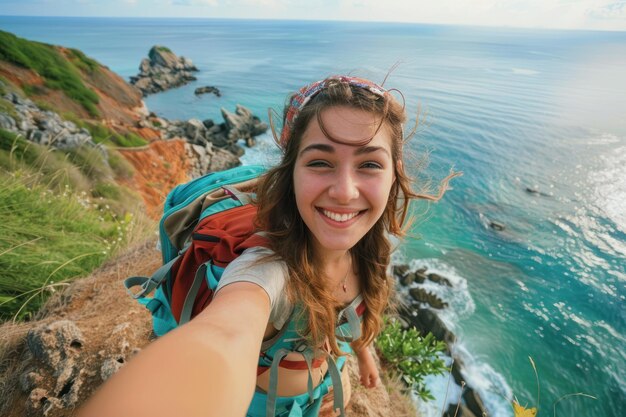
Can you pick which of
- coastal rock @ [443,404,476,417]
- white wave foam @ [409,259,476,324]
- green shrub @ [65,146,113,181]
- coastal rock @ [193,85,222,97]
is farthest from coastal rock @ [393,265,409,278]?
coastal rock @ [193,85,222,97]

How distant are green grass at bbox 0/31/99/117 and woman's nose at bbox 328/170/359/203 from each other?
2505 centimetres

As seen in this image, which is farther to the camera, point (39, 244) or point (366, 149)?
point (39, 244)

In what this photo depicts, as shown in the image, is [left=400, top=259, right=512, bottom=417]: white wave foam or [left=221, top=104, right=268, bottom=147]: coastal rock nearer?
[left=400, top=259, right=512, bottom=417]: white wave foam

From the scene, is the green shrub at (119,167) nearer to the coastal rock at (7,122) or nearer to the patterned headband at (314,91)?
the coastal rock at (7,122)

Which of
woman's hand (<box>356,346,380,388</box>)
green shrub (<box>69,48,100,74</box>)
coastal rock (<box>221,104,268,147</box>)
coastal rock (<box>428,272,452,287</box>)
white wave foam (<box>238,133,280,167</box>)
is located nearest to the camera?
woman's hand (<box>356,346,380,388</box>)

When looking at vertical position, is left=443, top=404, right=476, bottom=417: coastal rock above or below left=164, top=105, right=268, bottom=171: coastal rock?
above

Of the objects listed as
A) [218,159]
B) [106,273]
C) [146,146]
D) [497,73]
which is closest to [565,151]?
[218,159]

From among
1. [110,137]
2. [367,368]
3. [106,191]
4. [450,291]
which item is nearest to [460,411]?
[450,291]

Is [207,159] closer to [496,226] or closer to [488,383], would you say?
[496,226]

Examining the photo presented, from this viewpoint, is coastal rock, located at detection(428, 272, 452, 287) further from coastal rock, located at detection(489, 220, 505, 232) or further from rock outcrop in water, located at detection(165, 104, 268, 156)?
rock outcrop in water, located at detection(165, 104, 268, 156)

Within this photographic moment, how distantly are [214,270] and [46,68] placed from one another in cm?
2860

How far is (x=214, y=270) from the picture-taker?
4.99 ft

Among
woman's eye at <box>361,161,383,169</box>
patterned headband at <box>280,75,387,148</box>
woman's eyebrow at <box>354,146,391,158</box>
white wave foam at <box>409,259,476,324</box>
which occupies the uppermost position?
patterned headband at <box>280,75,387,148</box>

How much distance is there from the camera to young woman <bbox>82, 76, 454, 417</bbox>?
91cm
